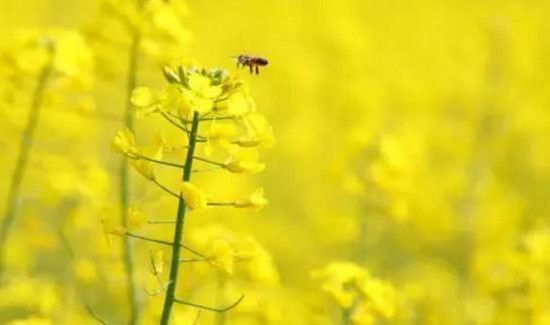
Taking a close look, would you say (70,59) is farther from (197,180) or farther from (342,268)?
(197,180)

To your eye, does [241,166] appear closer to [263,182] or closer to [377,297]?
[377,297]

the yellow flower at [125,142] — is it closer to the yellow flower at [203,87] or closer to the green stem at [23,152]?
the yellow flower at [203,87]

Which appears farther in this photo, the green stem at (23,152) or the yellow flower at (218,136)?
the green stem at (23,152)

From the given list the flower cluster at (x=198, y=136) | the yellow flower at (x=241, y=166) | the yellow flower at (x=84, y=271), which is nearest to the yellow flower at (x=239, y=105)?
the flower cluster at (x=198, y=136)

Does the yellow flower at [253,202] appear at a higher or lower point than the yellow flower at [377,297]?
higher

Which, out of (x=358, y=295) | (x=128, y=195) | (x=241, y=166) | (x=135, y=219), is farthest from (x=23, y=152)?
(x=241, y=166)

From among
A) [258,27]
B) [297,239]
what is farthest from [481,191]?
[258,27]

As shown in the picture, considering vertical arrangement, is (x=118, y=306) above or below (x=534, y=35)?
below
